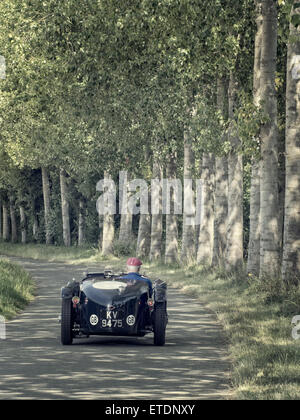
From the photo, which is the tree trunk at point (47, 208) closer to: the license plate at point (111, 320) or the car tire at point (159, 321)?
the car tire at point (159, 321)

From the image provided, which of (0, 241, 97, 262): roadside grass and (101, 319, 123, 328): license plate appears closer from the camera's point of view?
(101, 319, 123, 328): license plate

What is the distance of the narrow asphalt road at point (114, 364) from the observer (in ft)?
37.8

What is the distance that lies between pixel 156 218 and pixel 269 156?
22.3 metres

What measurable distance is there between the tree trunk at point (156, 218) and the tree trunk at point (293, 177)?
23390 millimetres

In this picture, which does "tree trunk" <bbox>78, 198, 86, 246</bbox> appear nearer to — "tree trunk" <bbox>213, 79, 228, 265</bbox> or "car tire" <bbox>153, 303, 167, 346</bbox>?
"tree trunk" <bbox>213, 79, 228, 265</bbox>

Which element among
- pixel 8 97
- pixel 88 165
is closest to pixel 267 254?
pixel 8 97

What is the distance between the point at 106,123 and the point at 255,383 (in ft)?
84.6

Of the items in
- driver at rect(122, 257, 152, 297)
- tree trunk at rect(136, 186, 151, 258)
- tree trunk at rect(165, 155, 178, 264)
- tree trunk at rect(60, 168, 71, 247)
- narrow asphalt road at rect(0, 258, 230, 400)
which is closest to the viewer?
narrow asphalt road at rect(0, 258, 230, 400)

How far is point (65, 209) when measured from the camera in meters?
68.7

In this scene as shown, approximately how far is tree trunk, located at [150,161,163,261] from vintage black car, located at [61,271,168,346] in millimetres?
29072

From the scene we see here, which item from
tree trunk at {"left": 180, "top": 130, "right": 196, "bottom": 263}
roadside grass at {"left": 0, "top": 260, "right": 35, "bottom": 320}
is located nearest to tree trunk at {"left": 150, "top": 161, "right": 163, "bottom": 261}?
tree trunk at {"left": 180, "top": 130, "right": 196, "bottom": 263}

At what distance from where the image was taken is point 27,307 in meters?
24.1

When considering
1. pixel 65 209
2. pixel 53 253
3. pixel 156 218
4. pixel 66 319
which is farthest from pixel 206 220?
pixel 65 209

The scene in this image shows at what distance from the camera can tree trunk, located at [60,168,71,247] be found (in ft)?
223
